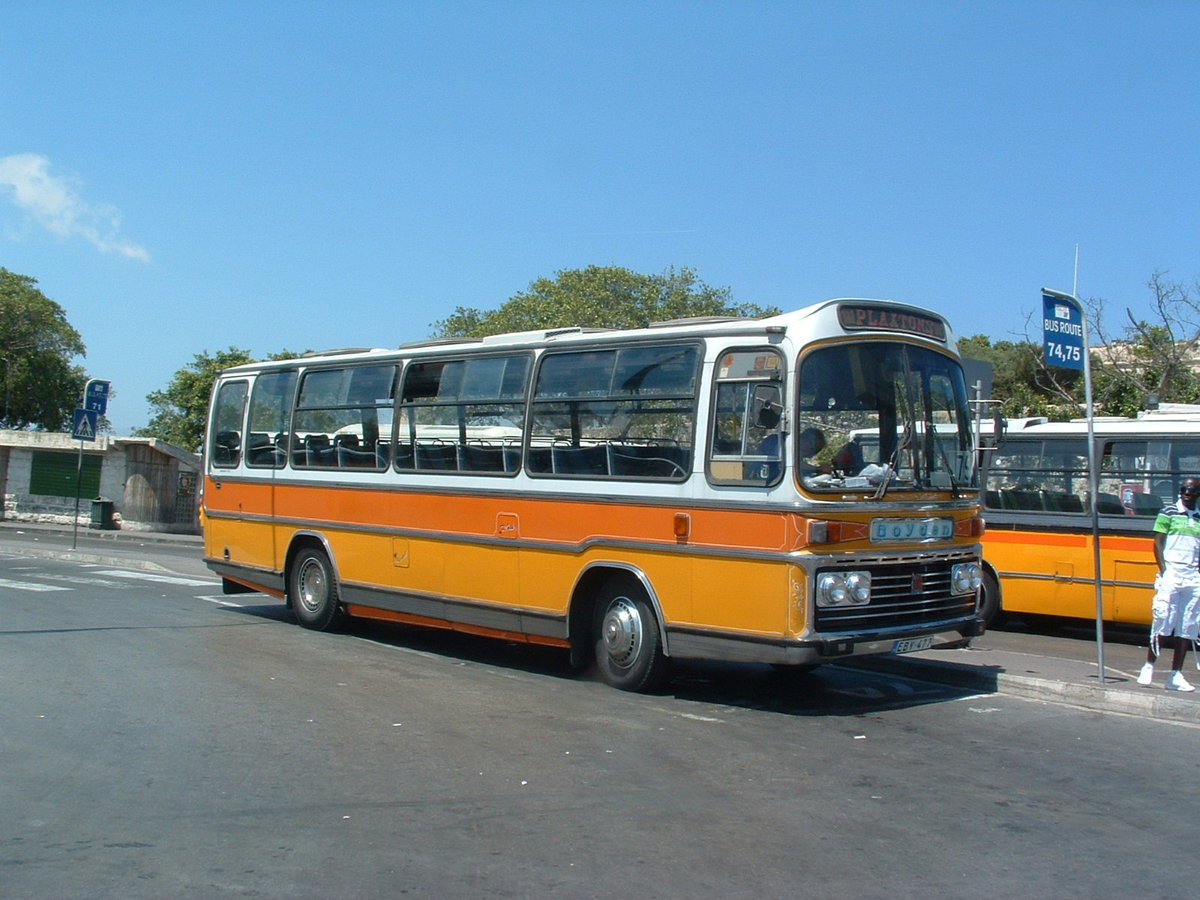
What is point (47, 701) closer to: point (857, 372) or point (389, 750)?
point (389, 750)

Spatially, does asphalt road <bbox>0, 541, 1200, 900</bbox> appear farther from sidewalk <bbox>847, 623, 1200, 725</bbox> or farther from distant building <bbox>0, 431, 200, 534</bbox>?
distant building <bbox>0, 431, 200, 534</bbox>

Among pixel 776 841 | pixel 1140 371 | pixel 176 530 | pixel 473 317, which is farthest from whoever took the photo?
pixel 473 317

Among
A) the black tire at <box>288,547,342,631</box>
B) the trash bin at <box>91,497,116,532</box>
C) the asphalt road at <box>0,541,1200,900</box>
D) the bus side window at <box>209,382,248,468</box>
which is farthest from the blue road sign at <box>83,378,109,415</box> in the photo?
the asphalt road at <box>0,541,1200,900</box>

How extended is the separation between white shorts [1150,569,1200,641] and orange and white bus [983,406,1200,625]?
10.9ft

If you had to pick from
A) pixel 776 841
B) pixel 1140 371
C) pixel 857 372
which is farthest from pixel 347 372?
pixel 1140 371

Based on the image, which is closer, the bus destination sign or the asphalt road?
the asphalt road

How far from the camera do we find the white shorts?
9109 millimetres

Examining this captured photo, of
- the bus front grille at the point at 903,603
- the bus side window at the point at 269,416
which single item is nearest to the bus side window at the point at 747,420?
the bus front grille at the point at 903,603

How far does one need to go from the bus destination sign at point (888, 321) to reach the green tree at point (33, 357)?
2111 inches

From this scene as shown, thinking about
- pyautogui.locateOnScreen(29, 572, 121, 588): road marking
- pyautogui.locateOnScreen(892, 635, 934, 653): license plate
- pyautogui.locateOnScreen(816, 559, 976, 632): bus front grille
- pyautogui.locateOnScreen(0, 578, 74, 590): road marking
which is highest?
pyautogui.locateOnScreen(816, 559, 976, 632): bus front grille

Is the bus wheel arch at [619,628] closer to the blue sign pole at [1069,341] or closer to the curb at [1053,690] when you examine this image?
the curb at [1053,690]

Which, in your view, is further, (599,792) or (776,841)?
(599,792)

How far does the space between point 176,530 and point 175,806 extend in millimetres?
32402

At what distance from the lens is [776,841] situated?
553cm
